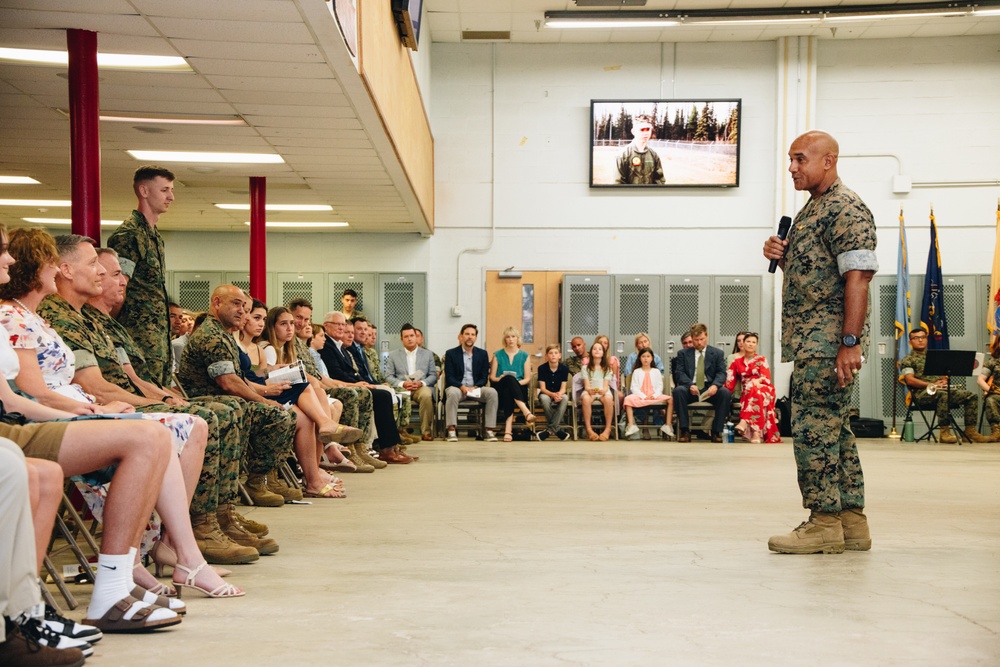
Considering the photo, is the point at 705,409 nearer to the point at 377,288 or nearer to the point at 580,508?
the point at 377,288

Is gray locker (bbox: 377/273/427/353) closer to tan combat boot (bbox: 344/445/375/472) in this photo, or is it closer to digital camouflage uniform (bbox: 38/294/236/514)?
tan combat boot (bbox: 344/445/375/472)

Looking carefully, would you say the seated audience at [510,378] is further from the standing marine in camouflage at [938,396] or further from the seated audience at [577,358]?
the standing marine in camouflage at [938,396]

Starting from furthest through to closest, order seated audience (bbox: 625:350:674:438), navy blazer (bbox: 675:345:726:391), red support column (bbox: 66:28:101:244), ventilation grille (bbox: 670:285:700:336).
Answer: ventilation grille (bbox: 670:285:700:336)
seated audience (bbox: 625:350:674:438)
navy blazer (bbox: 675:345:726:391)
red support column (bbox: 66:28:101:244)

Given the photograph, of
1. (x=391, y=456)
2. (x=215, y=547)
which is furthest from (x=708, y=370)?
(x=215, y=547)

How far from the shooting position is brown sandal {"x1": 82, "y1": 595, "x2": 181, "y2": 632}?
2689mm

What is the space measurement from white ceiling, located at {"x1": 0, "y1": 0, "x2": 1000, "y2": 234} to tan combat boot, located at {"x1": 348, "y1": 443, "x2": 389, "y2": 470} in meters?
2.31

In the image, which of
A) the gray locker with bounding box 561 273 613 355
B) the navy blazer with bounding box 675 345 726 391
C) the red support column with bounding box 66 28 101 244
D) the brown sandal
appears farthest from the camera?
the gray locker with bounding box 561 273 613 355

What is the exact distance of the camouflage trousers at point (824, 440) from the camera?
402 centimetres

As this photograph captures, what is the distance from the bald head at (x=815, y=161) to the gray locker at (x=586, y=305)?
28.8ft

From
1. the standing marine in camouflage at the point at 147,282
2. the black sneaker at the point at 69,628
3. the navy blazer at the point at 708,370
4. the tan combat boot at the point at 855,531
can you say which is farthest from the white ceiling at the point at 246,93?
the navy blazer at the point at 708,370

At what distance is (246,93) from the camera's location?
21.4 feet

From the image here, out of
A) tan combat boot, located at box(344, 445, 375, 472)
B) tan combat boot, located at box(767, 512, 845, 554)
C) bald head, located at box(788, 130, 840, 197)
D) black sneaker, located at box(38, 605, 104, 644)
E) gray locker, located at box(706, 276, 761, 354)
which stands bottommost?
tan combat boot, located at box(344, 445, 375, 472)

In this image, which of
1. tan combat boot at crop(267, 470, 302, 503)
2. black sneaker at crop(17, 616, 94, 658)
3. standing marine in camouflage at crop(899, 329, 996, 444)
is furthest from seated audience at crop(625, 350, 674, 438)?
black sneaker at crop(17, 616, 94, 658)

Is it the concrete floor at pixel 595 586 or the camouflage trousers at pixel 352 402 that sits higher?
the camouflage trousers at pixel 352 402
